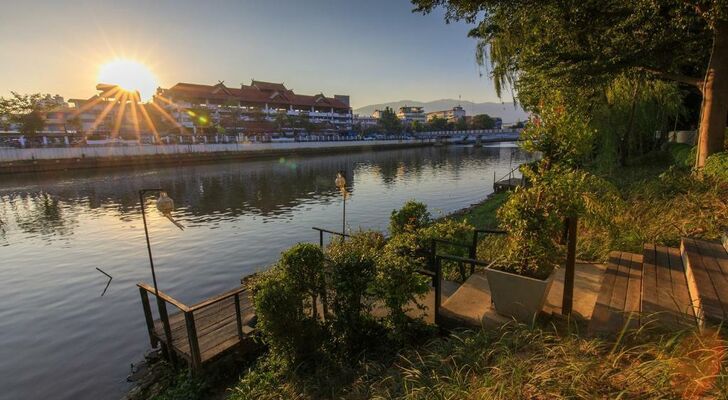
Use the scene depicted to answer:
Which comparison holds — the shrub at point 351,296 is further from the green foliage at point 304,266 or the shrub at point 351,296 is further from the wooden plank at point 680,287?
the wooden plank at point 680,287

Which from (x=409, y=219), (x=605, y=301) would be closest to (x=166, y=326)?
(x=409, y=219)

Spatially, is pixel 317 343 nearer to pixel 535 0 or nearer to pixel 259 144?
pixel 535 0

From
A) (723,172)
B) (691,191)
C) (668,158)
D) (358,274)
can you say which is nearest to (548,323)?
(358,274)

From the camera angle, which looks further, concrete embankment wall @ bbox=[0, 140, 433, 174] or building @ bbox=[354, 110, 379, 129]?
building @ bbox=[354, 110, 379, 129]

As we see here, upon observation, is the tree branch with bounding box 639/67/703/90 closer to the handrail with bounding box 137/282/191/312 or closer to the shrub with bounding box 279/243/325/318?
the shrub with bounding box 279/243/325/318

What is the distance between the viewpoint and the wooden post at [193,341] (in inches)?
252

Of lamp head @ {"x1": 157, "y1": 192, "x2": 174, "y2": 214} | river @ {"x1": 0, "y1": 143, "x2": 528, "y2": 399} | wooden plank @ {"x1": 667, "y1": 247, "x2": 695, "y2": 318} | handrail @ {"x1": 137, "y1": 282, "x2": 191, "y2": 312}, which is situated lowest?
river @ {"x1": 0, "y1": 143, "x2": 528, "y2": 399}

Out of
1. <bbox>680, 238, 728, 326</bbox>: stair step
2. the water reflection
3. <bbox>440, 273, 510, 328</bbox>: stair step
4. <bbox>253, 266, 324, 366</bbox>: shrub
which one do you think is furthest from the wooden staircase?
the water reflection

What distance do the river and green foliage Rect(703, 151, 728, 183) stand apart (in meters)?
13.6

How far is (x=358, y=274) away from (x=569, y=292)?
9.83 feet

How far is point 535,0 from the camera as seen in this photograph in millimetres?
8641

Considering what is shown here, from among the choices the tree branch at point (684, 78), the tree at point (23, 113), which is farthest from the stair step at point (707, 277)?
the tree at point (23, 113)

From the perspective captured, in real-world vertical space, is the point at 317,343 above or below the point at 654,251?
below

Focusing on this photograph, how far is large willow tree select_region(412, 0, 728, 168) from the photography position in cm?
846
